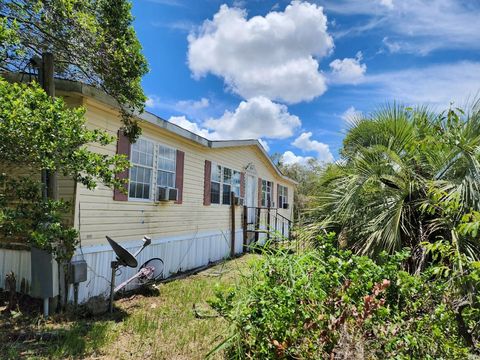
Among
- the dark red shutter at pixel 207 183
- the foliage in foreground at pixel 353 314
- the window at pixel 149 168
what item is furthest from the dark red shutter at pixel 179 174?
the foliage in foreground at pixel 353 314

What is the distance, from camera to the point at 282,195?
1802cm

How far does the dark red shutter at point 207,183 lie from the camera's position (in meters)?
9.71

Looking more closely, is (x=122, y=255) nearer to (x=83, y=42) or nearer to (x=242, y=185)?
(x=83, y=42)

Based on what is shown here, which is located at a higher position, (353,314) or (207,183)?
(207,183)

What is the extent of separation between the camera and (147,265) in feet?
21.1

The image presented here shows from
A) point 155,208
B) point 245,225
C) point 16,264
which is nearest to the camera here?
point 16,264

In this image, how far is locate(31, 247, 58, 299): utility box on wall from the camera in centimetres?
452

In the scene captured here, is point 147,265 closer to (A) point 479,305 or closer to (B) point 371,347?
(B) point 371,347

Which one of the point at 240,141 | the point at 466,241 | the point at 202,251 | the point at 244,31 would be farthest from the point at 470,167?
the point at 244,31

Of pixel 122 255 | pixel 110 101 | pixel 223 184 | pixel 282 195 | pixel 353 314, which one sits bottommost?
pixel 122 255

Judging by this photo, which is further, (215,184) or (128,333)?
(215,184)

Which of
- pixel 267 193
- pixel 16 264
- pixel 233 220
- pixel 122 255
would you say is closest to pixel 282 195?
pixel 267 193

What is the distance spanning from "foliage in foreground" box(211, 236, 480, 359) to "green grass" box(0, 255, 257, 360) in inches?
18.3

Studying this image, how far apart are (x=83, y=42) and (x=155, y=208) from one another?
12.1 feet
